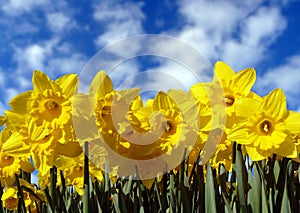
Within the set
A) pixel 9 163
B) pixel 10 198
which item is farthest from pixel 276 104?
pixel 10 198

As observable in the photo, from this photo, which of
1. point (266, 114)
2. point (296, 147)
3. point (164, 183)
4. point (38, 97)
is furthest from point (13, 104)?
point (296, 147)

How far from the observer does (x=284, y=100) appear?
179 centimetres

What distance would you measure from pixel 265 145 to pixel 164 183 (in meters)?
0.50

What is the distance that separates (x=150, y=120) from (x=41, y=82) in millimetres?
515

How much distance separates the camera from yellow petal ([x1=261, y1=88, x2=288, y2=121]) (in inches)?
69.6

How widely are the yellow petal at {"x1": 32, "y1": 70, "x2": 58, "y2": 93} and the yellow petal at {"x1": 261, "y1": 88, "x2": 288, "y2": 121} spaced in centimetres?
91

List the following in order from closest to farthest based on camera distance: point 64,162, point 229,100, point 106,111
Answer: point 106,111
point 229,100
point 64,162

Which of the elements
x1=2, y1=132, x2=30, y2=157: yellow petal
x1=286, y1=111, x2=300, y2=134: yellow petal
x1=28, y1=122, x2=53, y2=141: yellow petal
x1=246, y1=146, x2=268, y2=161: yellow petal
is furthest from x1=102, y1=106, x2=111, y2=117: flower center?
x1=286, y1=111, x2=300, y2=134: yellow petal

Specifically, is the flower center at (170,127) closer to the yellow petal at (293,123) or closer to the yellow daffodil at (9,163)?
the yellow petal at (293,123)

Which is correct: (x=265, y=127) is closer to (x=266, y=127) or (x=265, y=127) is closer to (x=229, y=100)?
(x=266, y=127)

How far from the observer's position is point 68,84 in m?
1.83

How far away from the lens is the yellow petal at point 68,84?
1.82 m

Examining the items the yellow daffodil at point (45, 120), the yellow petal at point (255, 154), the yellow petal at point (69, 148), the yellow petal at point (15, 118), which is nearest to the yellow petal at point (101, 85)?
the yellow daffodil at point (45, 120)

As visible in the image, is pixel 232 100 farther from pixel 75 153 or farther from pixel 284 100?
pixel 75 153
